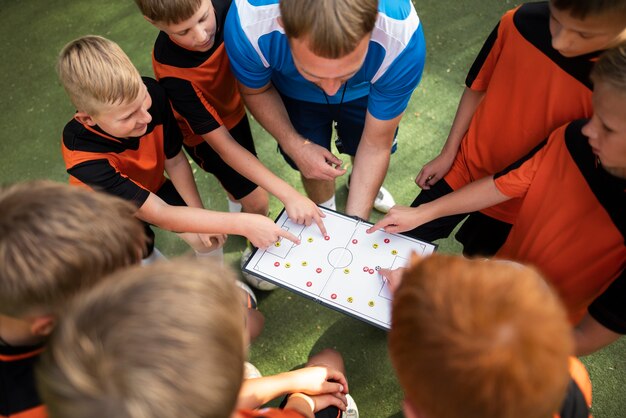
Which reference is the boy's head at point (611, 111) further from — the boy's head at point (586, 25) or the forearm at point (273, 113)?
the forearm at point (273, 113)

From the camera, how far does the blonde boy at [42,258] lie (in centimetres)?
72

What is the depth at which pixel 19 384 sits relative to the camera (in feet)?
2.65

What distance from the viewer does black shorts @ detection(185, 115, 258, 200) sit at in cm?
154

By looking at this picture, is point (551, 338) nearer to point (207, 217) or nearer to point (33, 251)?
point (33, 251)

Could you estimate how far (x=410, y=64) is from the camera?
1.16m

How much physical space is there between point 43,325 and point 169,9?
760 mm

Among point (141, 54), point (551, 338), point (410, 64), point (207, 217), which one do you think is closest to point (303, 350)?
point (207, 217)

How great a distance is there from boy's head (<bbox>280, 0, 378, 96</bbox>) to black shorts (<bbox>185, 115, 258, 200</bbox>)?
1.99 feet

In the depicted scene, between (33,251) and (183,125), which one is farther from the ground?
(33,251)

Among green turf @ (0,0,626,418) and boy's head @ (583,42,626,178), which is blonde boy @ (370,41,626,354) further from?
green turf @ (0,0,626,418)

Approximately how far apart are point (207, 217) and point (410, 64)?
26.8 inches

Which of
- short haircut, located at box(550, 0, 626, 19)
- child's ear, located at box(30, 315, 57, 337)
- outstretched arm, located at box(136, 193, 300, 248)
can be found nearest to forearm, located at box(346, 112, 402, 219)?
outstretched arm, located at box(136, 193, 300, 248)

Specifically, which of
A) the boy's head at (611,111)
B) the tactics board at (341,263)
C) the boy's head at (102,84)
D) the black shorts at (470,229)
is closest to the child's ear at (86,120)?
the boy's head at (102,84)

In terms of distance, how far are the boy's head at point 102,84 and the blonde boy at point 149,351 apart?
598 mm
